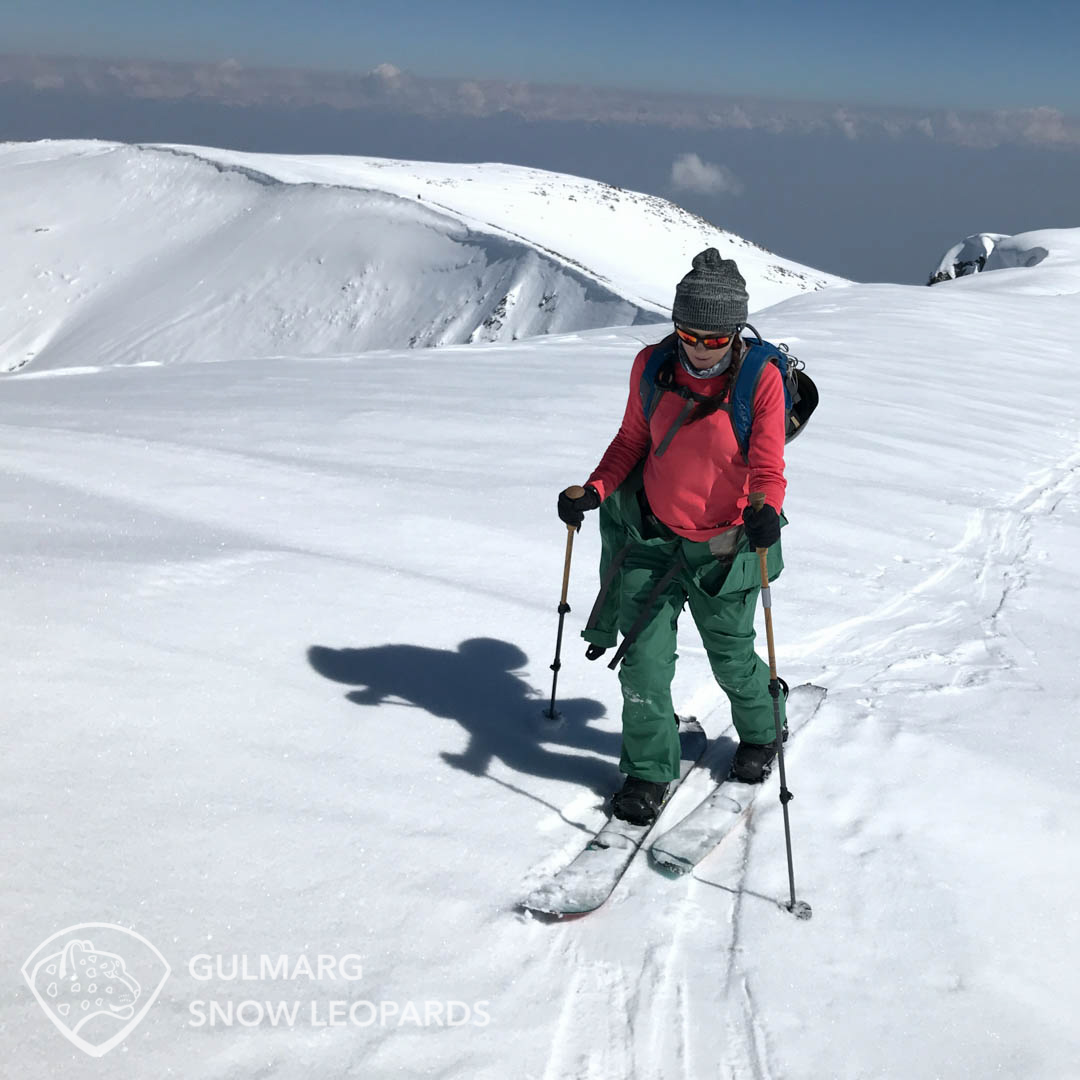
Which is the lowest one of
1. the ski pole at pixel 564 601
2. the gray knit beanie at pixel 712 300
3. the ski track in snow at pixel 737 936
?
the ski track in snow at pixel 737 936

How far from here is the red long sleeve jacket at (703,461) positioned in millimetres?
3709

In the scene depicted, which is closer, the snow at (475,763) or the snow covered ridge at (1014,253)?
the snow at (475,763)

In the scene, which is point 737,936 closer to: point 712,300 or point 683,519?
point 683,519

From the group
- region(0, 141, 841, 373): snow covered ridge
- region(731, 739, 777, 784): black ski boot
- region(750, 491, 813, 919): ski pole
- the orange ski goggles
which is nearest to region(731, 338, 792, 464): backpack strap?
the orange ski goggles

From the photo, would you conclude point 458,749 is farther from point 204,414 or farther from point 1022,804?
point 204,414

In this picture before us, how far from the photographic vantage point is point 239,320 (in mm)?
47625

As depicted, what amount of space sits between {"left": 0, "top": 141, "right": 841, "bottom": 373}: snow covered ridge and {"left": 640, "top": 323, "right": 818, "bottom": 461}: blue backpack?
36.1m

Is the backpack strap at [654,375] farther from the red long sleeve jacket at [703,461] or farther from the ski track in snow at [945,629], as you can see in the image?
the ski track in snow at [945,629]

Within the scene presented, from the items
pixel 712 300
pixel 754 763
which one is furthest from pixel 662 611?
pixel 712 300

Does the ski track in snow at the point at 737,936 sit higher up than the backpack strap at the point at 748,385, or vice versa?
the backpack strap at the point at 748,385

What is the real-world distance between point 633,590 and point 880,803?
1.45 metres

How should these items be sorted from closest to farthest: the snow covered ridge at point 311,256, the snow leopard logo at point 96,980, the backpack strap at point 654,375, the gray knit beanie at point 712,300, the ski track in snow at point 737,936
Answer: the snow leopard logo at point 96,980 < the ski track in snow at point 737,936 < the gray knit beanie at point 712,300 < the backpack strap at point 654,375 < the snow covered ridge at point 311,256

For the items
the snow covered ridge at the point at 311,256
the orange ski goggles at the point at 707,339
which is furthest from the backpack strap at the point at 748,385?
the snow covered ridge at the point at 311,256

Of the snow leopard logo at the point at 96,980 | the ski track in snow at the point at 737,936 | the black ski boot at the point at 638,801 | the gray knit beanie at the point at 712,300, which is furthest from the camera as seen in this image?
the black ski boot at the point at 638,801
